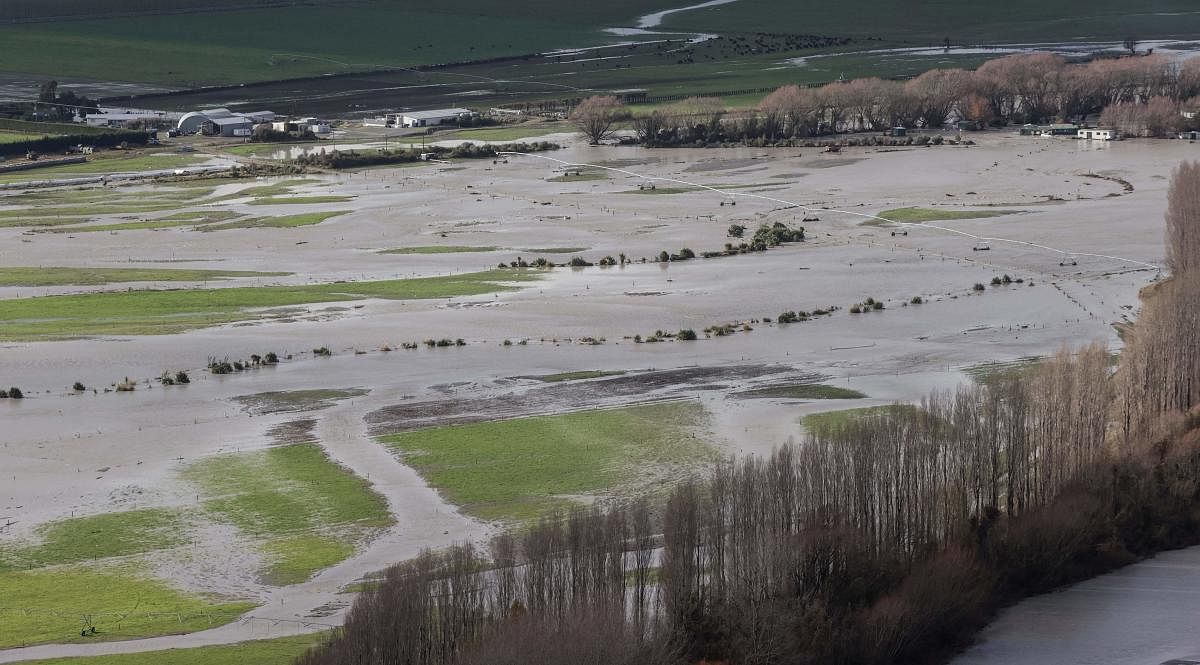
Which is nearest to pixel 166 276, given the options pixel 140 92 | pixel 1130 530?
pixel 1130 530

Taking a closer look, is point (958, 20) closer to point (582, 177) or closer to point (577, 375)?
point (582, 177)

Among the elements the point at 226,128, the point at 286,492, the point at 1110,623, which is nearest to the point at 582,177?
the point at 226,128

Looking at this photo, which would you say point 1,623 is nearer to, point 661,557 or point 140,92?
point 661,557

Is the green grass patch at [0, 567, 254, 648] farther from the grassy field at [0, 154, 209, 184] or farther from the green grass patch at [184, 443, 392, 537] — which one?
the grassy field at [0, 154, 209, 184]

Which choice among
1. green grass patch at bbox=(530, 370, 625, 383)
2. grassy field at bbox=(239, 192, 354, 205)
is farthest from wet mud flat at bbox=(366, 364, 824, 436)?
grassy field at bbox=(239, 192, 354, 205)

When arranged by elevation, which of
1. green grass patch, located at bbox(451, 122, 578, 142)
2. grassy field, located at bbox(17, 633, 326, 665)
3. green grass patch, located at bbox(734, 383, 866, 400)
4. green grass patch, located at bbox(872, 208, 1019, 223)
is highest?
green grass patch, located at bbox(451, 122, 578, 142)

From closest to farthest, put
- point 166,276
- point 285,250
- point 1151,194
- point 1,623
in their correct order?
1. point 1,623
2. point 166,276
3. point 285,250
4. point 1151,194
